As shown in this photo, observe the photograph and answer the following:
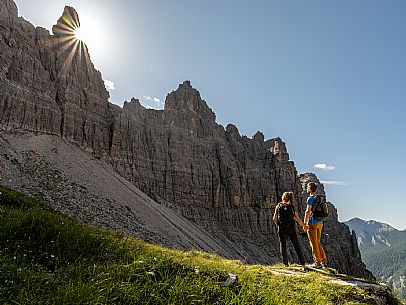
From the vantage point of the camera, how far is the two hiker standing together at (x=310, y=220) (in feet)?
35.7

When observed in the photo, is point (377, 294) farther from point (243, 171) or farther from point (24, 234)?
point (243, 171)

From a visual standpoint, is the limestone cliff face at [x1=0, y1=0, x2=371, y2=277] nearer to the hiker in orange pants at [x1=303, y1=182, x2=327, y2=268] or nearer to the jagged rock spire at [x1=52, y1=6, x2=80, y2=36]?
the jagged rock spire at [x1=52, y1=6, x2=80, y2=36]

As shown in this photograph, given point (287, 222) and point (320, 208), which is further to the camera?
point (287, 222)

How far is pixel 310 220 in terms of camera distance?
11.0 metres

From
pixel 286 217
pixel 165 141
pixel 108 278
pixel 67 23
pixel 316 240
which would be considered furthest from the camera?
pixel 165 141

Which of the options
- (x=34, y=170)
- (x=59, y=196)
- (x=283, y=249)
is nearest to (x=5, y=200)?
(x=283, y=249)

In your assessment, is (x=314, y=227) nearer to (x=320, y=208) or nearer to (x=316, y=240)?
(x=316, y=240)

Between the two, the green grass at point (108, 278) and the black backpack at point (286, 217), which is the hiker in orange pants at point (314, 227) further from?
the green grass at point (108, 278)

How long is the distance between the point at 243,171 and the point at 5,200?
9908 cm

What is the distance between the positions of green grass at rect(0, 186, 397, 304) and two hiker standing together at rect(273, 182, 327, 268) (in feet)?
10.2

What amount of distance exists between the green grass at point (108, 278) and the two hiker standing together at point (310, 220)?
10.2ft

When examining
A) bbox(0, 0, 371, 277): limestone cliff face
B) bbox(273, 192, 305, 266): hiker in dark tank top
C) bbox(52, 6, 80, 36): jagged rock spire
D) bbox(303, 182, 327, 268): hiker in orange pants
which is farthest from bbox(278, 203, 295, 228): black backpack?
bbox(52, 6, 80, 36): jagged rock spire

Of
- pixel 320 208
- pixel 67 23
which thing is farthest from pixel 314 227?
pixel 67 23

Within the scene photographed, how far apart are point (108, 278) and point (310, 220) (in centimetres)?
798
